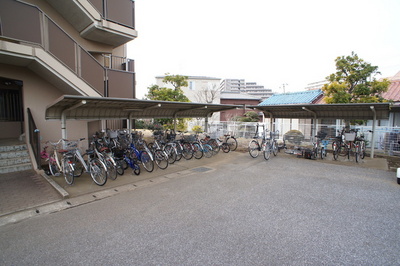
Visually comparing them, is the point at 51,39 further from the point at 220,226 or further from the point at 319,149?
the point at 319,149

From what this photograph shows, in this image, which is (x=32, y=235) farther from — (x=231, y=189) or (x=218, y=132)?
(x=218, y=132)

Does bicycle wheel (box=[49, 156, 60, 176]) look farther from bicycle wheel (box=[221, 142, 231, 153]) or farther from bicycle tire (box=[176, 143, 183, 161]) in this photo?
bicycle wheel (box=[221, 142, 231, 153])

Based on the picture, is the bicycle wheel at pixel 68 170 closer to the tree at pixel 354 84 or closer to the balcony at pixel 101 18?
the balcony at pixel 101 18

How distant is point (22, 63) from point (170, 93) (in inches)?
426

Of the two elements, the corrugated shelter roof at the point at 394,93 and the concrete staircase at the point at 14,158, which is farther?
the corrugated shelter roof at the point at 394,93

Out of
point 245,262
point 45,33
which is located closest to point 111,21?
point 45,33

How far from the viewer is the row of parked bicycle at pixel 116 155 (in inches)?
A: 219

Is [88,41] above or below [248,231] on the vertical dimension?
above

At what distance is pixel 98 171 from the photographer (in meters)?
5.47

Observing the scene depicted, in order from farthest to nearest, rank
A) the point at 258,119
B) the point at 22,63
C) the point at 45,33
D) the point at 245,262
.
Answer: the point at 258,119
the point at 22,63
the point at 45,33
the point at 245,262

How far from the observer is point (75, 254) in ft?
9.14

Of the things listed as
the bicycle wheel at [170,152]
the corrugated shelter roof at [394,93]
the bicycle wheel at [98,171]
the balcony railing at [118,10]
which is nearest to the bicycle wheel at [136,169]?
the bicycle wheel at [98,171]

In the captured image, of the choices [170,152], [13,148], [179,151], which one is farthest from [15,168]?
[179,151]

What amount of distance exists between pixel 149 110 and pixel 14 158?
5060 millimetres
